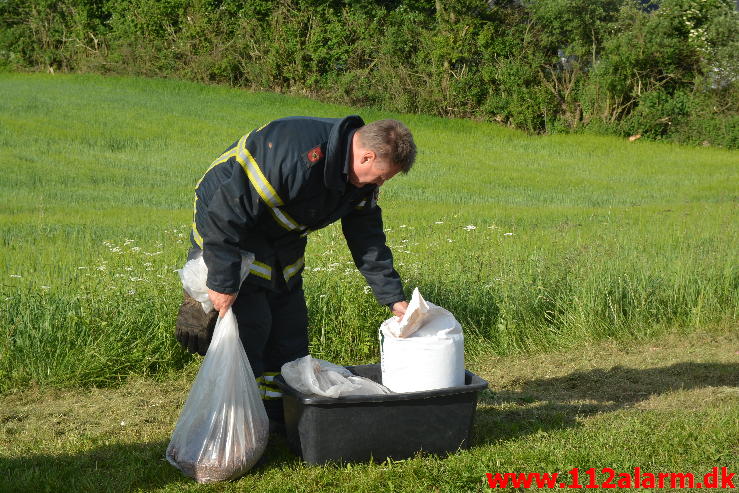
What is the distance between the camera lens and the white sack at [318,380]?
13.2 feet

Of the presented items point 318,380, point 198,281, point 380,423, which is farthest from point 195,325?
point 380,423

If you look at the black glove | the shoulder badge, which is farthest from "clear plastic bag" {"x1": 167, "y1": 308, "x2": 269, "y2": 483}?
the shoulder badge

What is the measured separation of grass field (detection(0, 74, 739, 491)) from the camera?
4117 mm

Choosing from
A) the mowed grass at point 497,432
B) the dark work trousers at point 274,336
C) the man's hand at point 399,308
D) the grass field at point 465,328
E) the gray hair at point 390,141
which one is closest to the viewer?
the gray hair at point 390,141

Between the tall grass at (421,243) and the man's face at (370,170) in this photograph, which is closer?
the man's face at (370,170)

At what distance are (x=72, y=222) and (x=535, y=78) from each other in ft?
45.5

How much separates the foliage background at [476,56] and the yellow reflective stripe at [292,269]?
56.1ft

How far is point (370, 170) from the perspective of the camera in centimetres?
383

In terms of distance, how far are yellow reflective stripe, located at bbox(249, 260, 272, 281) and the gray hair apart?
785mm

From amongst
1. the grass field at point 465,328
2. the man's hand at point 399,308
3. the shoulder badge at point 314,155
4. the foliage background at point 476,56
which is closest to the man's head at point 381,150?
the shoulder badge at point 314,155

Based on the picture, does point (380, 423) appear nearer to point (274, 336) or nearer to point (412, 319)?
point (412, 319)

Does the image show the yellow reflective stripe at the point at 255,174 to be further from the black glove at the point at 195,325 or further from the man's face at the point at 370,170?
the black glove at the point at 195,325

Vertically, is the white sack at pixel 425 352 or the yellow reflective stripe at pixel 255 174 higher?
the yellow reflective stripe at pixel 255 174

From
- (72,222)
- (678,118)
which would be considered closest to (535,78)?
(678,118)
